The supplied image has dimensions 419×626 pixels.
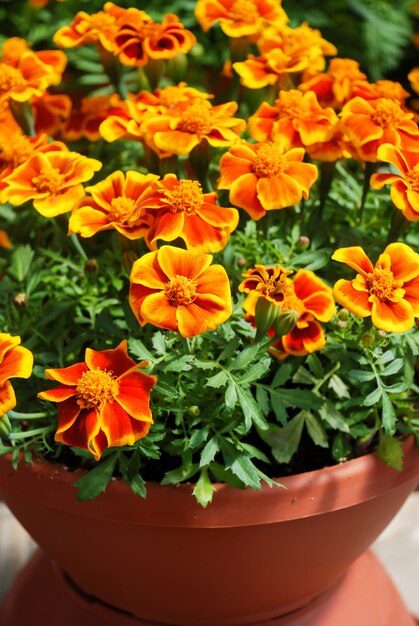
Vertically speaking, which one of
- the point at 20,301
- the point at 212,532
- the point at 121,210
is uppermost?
the point at 121,210

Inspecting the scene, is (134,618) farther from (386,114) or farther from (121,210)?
(386,114)

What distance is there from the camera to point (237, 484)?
735 mm

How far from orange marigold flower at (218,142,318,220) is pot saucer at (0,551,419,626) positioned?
45cm

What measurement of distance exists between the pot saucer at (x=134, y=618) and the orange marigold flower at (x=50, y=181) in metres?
0.45

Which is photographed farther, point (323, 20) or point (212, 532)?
point (323, 20)

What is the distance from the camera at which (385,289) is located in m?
0.67

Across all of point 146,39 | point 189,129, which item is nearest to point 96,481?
point 189,129

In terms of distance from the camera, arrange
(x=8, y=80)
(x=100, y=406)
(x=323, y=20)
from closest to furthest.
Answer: (x=100, y=406) → (x=8, y=80) → (x=323, y=20)

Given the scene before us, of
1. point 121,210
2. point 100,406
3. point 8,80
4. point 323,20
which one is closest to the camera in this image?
point 100,406

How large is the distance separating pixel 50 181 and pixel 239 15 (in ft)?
0.98

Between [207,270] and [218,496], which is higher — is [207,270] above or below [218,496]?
above

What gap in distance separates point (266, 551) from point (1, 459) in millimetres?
257

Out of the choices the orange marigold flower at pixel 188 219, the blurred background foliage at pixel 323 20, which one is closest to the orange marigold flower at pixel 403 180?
the orange marigold flower at pixel 188 219

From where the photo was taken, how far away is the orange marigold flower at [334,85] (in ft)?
2.85
